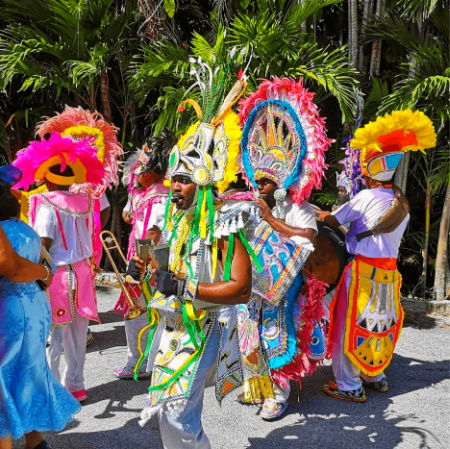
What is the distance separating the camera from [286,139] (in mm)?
3686

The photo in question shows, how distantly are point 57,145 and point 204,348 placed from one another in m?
1.98

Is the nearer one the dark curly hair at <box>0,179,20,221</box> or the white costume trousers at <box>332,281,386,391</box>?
the dark curly hair at <box>0,179,20,221</box>

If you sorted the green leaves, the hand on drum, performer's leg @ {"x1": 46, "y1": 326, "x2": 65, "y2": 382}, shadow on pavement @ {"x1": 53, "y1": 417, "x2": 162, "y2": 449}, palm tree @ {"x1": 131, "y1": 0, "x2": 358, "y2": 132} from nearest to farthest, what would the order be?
the hand on drum < shadow on pavement @ {"x1": 53, "y1": 417, "x2": 162, "y2": 449} < performer's leg @ {"x1": 46, "y1": 326, "x2": 65, "y2": 382} < palm tree @ {"x1": 131, "y1": 0, "x2": 358, "y2": 132} < the green leaves

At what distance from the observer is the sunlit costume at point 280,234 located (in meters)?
3.61

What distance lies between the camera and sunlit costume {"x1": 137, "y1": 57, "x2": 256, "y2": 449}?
7.98 ft

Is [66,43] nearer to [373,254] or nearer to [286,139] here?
[286,139]

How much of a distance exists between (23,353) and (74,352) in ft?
3.89

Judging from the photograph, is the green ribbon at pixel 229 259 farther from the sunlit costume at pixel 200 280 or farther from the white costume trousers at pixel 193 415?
the white costume trousers at pixel 193 415

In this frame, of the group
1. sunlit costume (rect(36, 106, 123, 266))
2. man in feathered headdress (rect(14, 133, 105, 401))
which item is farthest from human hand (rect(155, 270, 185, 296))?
sunlit costume (rect(36, 106, 123, 266))

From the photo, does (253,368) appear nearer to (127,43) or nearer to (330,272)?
(330,272)

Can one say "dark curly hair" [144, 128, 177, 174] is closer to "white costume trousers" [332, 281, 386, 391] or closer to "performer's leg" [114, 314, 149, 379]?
"performer's leg" [114, 314, 149, 379]

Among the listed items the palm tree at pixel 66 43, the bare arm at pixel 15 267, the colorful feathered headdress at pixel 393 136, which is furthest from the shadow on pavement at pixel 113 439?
the palm tree at pixel 66 43

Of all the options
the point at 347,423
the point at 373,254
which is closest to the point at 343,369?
the point at 347,423

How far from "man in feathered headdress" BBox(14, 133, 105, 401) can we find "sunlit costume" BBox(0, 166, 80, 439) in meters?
0.91
